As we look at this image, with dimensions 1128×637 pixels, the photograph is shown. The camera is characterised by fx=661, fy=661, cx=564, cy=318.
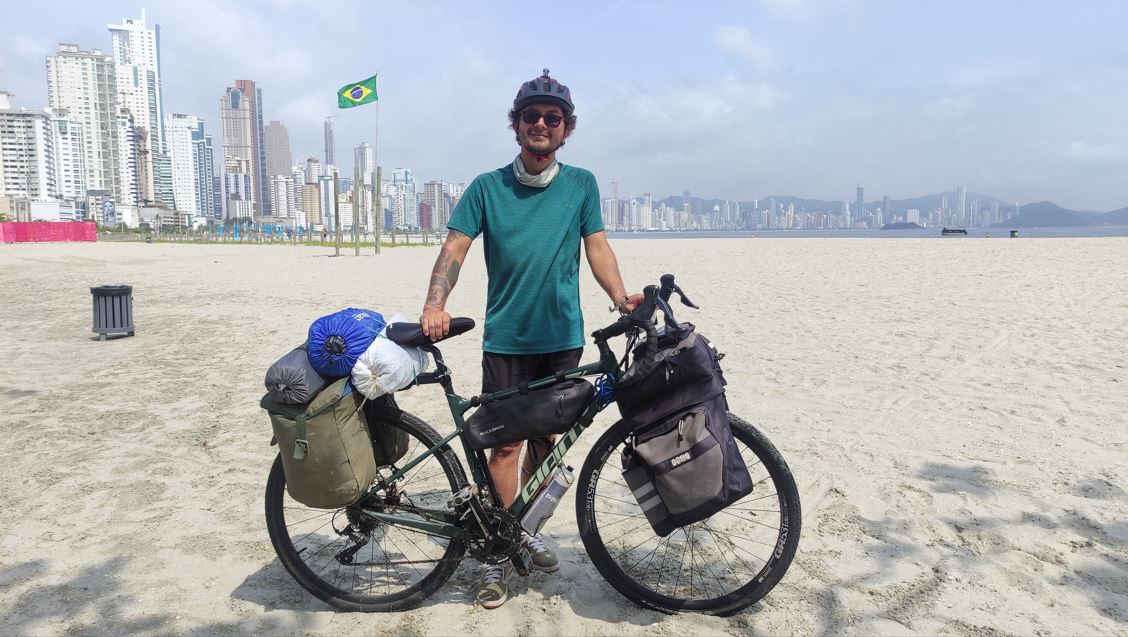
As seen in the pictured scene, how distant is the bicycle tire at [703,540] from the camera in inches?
104

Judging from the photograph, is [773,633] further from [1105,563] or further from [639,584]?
[1105,563]

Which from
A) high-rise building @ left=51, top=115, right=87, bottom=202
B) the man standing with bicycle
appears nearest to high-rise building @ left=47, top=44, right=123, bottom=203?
high-rise building @ left=51, top=115, right=87, bottom=202

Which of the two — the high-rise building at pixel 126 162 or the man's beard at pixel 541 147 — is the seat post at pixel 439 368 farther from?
the high-rise building at pixel 126 162

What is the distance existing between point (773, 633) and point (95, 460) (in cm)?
460

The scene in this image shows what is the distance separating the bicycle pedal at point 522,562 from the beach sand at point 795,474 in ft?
0.45

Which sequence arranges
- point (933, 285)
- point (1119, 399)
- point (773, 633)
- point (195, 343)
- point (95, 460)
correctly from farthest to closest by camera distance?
point (933, 285) → point (195, 343) → point (1119, 399) → point (95, 460) → point (773, 633)

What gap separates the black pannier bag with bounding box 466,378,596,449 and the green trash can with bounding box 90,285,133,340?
8963 mm

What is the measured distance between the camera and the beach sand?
2785mm

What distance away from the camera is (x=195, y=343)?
9.12m

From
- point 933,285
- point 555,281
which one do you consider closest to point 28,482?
point 555,281

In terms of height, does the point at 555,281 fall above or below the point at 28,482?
above

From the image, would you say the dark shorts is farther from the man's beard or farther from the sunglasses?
the sunglasses

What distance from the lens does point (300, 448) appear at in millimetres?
2494

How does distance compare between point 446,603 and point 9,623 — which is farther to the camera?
point 446,603
